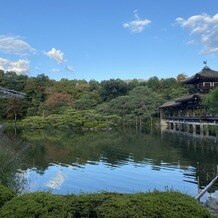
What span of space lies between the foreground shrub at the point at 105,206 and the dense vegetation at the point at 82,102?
47.8 meters

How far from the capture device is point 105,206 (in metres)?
5.04

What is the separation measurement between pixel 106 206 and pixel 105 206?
0.06 feet

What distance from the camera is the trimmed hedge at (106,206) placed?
15.7 ft

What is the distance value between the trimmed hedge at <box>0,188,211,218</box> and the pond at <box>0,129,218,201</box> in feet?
16.1

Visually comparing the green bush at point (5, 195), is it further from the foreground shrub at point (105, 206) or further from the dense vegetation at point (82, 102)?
the dense vegetation at point (82, 102)

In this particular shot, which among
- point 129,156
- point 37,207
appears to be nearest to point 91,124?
point 129,156

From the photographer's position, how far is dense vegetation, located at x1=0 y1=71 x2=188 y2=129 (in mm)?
55344

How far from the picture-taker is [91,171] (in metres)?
19.8

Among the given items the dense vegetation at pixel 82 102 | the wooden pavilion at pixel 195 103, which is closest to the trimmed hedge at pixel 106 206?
the wooden pavilion at pixel 195 103

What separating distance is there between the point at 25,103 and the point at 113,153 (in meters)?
39.5

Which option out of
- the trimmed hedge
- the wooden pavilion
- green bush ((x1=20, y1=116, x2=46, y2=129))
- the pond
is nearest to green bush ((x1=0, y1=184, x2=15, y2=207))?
the trimmed hedge

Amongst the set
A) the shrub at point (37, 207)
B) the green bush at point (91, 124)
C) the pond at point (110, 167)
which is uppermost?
the green bush at point (91, 124)

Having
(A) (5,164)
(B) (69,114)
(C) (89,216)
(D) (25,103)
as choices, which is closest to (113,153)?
(A) (5,164)

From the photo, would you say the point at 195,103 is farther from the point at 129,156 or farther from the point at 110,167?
the point at 110,167
